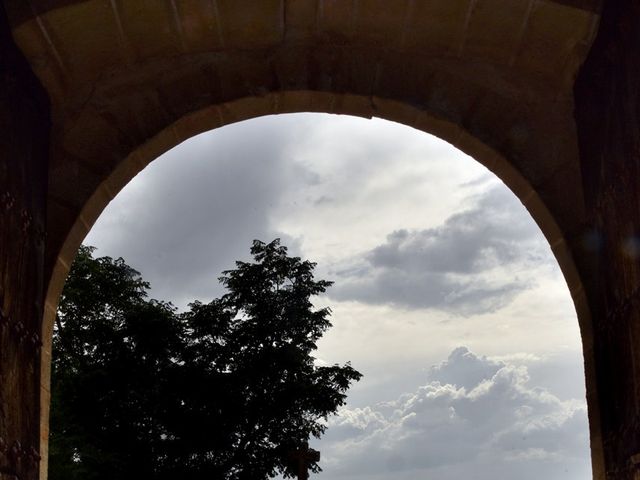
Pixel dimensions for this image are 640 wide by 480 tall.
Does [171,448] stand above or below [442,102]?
above

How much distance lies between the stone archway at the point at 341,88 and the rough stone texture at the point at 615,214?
0.08 ft

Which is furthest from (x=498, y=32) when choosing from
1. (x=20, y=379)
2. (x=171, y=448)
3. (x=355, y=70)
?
(x=171, y=448)

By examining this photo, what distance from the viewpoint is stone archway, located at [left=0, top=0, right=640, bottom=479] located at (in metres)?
4.65

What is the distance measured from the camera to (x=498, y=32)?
4.90 metres

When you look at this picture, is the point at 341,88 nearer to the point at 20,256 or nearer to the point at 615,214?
the point at 615,214

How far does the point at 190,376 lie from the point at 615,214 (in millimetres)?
19895

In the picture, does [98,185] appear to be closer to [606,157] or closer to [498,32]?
[498,32]

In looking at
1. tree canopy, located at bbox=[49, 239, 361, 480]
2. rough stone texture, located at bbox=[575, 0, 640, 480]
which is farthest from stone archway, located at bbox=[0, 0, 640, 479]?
tree canopy, located at bbox=[49, 239, 361, 480]

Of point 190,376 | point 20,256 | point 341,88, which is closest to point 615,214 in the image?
point 341,88

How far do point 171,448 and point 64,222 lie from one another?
18.1 m

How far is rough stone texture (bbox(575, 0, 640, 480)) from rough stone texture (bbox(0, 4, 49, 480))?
100 inches

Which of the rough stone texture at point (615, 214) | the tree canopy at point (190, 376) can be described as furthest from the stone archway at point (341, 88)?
the tree canopy at point (190, 376)

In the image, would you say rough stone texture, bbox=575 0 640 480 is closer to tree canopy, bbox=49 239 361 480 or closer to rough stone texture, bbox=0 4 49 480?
rough stone texture, bbox=0 4 49 480

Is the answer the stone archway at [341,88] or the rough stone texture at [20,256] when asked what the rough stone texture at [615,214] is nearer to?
the stone archway at [341,88]
